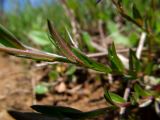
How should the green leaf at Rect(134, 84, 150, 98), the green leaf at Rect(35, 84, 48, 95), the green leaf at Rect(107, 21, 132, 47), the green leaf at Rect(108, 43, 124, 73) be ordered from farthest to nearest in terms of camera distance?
the green leaf at Rect(107, 21, 132, 47) < the green leaf at Rect(35, 84, 48, 95) < the green leaf at Rect(134, 84, 150, 98) < the green leaf at Rect(108, 43, 124, 73)

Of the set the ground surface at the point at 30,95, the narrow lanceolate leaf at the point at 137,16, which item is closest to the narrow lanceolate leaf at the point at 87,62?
the narrow lanceolate leaf at the point at 137,16

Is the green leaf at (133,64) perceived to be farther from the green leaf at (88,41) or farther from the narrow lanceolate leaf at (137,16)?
the green leaf at (88,41)

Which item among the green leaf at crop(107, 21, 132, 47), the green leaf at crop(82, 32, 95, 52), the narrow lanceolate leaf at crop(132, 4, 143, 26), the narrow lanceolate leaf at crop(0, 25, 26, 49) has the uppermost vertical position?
the green leaf at crop(107, 21, 132, 47)

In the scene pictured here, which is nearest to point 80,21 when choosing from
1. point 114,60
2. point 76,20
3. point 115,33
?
point 76,20

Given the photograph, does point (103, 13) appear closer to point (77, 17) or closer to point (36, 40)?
point (77, 17)

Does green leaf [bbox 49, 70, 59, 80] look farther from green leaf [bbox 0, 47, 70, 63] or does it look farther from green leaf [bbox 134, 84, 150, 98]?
green leaf [bbox 0, 47, 70, 63]

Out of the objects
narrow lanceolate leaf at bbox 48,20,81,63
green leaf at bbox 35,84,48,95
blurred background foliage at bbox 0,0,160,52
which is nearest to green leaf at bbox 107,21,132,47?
blurred background foliage at bbox 0,0,160,52

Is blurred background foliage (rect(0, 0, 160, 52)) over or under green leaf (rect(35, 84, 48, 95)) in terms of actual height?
over
